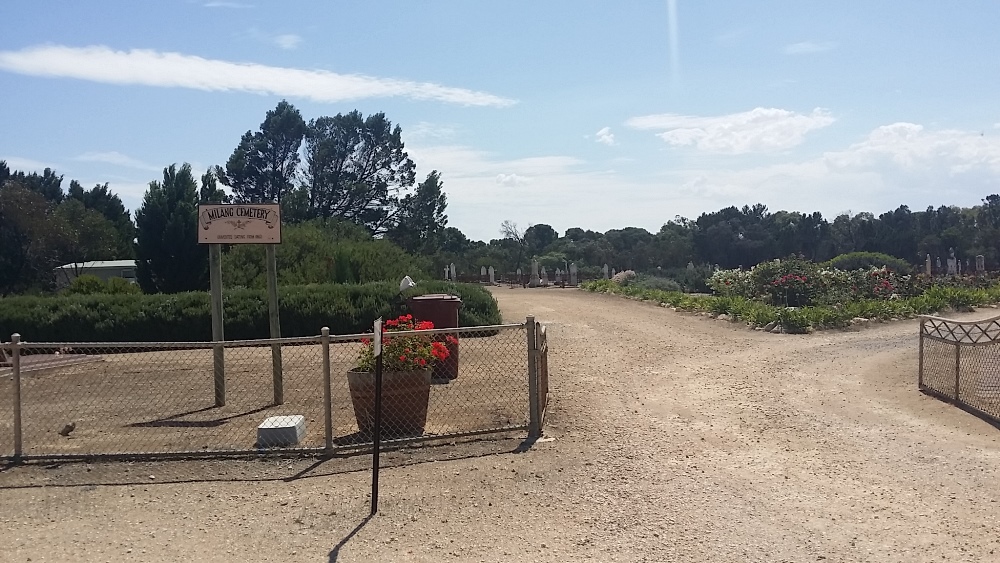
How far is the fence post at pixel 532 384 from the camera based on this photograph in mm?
7531

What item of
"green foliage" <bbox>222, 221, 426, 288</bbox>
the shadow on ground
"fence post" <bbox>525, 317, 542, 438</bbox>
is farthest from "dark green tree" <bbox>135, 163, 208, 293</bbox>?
"fence post" <bbox>525, 317, 542, 438</bbox>

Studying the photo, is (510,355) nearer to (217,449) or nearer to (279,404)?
(279,404)

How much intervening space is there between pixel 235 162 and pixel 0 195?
1122cm

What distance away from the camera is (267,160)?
45844 mm

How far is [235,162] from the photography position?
1769 inches

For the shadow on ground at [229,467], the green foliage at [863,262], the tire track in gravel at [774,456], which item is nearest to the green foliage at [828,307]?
the tire track in gravel at [774,456]

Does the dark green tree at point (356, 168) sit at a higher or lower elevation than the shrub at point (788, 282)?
higher

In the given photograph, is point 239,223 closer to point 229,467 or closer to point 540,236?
point 229,467

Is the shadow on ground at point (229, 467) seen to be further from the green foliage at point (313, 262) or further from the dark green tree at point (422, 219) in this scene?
the dark green tree at point (422, 219)

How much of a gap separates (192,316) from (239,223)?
7.41m

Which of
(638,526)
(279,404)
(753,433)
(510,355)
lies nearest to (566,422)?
(753,433)

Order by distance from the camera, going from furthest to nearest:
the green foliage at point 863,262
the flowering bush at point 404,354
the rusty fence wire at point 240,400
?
1. the green foliage at point 863,262
2. the flowering bush at point 404,354
3. the rusty fence wire at point 240,400

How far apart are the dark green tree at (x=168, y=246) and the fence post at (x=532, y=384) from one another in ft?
59.2

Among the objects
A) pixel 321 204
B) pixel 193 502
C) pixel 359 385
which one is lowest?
pixel 193 502
